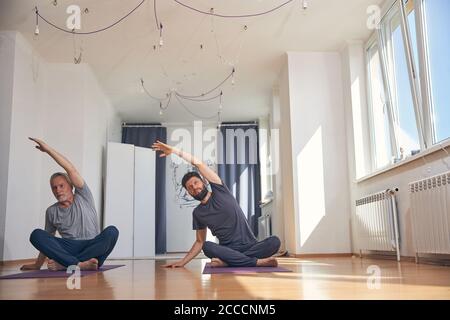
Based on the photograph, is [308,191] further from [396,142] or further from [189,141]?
[189,141]

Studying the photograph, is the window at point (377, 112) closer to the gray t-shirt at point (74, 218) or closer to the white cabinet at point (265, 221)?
the white cabinet at point (265, 221)

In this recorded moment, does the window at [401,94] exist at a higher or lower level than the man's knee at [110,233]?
higher

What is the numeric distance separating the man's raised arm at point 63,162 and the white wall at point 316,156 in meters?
2.83

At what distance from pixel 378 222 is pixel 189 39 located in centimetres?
277

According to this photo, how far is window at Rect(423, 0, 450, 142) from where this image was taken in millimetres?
3584

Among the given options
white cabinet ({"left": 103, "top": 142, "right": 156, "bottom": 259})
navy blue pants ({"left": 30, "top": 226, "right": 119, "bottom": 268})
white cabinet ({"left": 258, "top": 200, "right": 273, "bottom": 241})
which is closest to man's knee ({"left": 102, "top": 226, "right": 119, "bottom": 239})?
navy blue pants ({"left": 30, "top": 226, "right": 119, "bottom": 268})

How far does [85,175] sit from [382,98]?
11.7ft

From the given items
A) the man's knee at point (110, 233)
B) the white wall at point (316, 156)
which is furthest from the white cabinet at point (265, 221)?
the man's knee at point (110, 233)

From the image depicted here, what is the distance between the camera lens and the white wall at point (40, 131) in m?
5.00

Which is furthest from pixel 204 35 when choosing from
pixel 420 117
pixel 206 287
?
pixel 206 287

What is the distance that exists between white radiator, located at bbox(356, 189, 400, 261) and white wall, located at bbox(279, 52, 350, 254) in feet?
1.45

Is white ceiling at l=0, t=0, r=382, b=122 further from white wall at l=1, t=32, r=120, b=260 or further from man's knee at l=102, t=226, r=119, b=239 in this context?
man's knee at l=102, t=226, r=119, b=239

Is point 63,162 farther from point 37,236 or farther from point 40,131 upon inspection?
point 40,131
